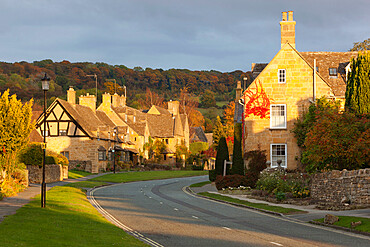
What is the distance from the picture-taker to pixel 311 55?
1758 inches

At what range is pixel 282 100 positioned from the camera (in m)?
40.6

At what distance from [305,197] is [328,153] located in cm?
351

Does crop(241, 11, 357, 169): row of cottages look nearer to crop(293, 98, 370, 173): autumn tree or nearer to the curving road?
crop(293, 98, 370, 173): autumn tree

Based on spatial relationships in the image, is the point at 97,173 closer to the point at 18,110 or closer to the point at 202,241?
the point at 18,110

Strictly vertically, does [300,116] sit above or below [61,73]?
below

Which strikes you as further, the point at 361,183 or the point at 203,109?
the point at 203,109

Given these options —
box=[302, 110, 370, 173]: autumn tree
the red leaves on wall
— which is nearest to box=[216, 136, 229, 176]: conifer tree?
the red leaves on wall

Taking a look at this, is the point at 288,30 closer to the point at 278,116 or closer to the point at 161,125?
the point at 278,116

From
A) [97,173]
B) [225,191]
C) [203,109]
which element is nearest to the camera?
[225,191]

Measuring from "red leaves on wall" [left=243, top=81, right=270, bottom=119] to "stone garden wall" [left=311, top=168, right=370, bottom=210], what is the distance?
13432mm

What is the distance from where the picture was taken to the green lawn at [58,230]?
41.6ft

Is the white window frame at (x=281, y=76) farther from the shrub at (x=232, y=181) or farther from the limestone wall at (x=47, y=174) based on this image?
the limestone wall at (x=47, y=174)

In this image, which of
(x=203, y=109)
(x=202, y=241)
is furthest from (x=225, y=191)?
(x=203, y=109)

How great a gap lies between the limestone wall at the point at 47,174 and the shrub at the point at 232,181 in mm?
17136
